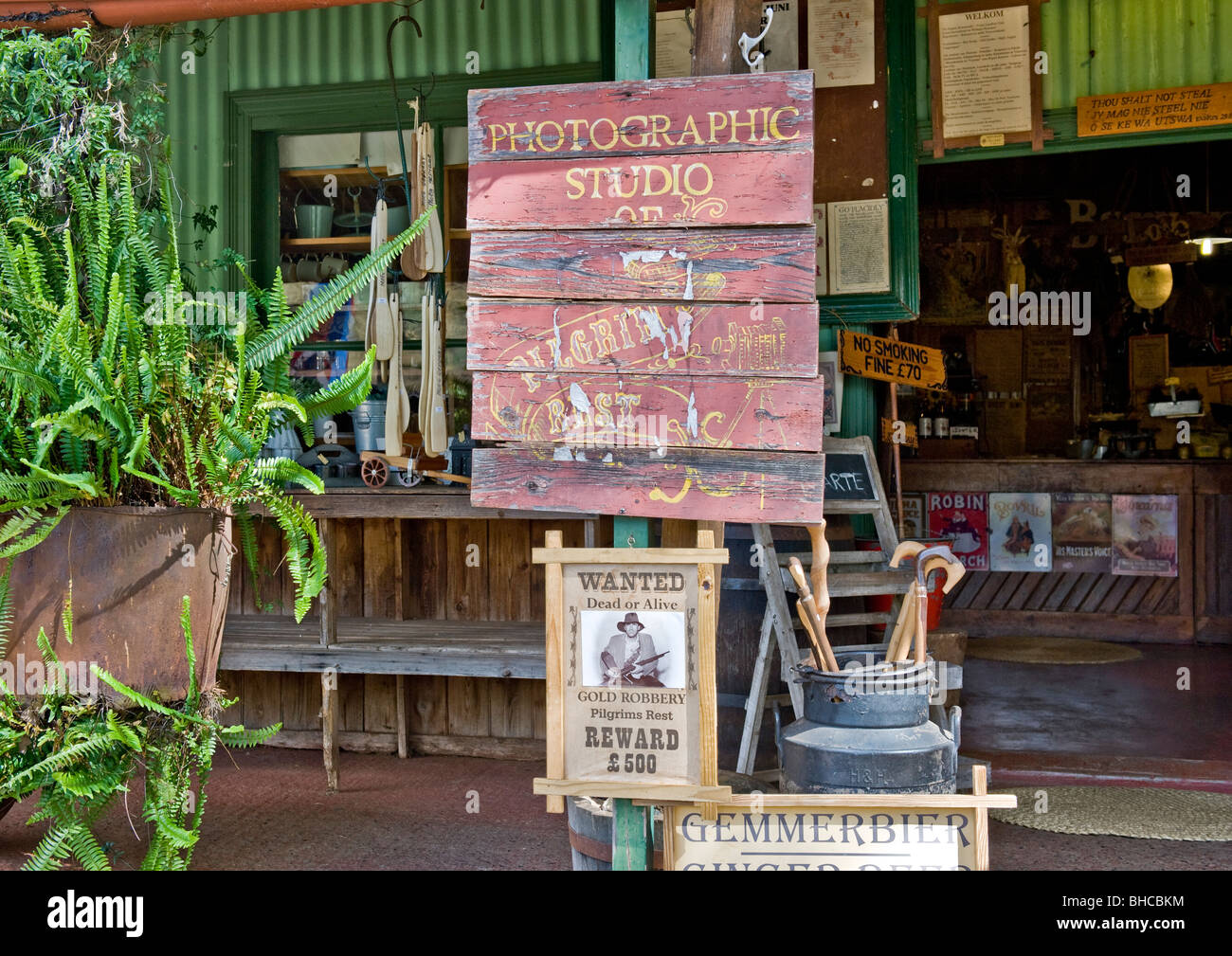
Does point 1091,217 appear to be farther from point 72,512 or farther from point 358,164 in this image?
point 72,512

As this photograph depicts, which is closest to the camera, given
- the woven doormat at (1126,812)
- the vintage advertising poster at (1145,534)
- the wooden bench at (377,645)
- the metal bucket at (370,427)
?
the woven doormat at (1126,812)

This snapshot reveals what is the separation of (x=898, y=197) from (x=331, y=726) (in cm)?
315

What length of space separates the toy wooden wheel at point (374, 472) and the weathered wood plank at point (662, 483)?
86.5 inches

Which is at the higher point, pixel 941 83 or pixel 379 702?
pixel 941 83

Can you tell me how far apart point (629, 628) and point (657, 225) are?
0.92 meters

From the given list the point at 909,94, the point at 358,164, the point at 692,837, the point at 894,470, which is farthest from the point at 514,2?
the point at 692,837

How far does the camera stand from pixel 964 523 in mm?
7984

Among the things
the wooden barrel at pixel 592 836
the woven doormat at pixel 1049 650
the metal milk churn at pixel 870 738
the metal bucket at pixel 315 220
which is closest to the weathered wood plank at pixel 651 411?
the metal milk churn at pixel 870 738

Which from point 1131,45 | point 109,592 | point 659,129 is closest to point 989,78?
point 1131,45

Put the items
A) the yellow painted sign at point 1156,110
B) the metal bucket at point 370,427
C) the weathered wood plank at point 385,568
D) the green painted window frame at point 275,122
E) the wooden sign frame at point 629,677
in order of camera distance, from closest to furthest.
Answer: the wooden sign frame at point 629,677, the yellow painted sign at point 1156,110, the weathered wood plank at point 385,568, the metal bucket at point 370,427, the green painted window frame at point 275,122

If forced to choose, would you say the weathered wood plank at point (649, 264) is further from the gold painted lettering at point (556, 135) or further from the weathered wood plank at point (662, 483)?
the weathered wood plank at point (662, 483)

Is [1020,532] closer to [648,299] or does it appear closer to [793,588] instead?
[793,588]

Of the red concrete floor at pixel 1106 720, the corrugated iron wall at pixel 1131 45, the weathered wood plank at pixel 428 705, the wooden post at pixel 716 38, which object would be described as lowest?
the red concrete floor at pixel 1106 720

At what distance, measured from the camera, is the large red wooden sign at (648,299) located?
8.84ft
